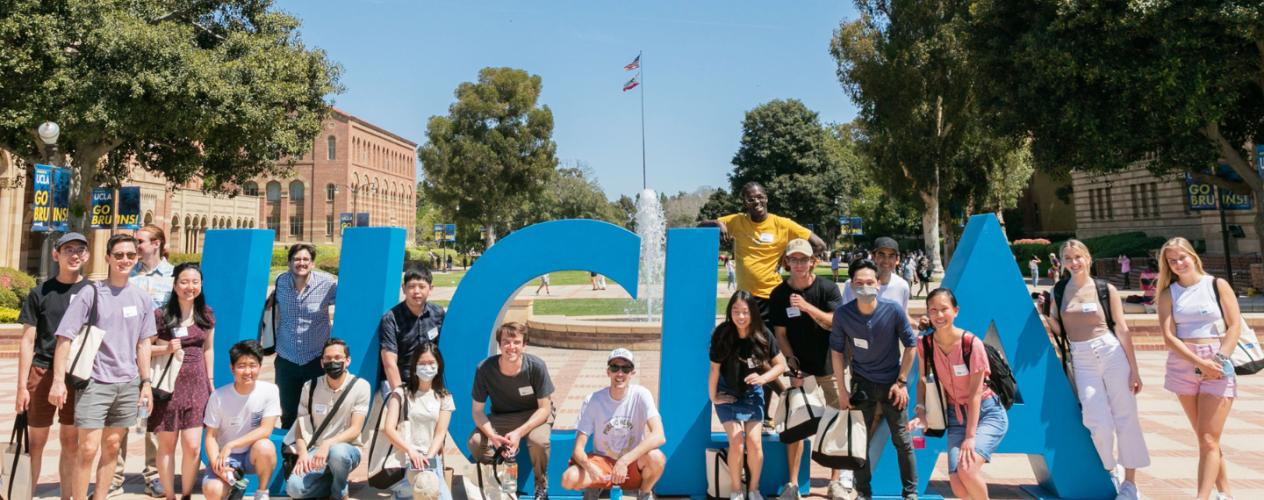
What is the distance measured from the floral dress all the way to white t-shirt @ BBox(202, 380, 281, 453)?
118 millimetres

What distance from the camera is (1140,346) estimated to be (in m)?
10.9

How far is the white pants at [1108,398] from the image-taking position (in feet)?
13.5

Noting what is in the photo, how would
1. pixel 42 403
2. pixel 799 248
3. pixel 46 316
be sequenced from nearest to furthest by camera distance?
pixel 46 316, pixel 42 403, pixel 799 248

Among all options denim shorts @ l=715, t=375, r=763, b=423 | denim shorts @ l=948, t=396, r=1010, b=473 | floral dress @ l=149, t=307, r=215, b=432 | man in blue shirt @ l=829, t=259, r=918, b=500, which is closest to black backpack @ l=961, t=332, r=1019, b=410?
denim shorts @ l=948, t=396, r=1010, b=473

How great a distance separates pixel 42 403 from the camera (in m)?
4.13

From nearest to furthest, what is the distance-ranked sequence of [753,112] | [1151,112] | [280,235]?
1. [1151,112]
2. [753,112]
3. [280,235]

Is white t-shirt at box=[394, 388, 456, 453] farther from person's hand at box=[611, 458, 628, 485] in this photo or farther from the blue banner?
the blue banner

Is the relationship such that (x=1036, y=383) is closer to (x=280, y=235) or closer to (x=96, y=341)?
(x=96, y=341)

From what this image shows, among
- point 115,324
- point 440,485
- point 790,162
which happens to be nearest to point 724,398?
point 440,485

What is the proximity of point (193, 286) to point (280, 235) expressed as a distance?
6437cm

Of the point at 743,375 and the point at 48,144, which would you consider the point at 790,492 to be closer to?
the point at 743,375

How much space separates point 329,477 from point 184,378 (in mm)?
1155

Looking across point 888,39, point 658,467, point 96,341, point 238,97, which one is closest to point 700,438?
point 658,467

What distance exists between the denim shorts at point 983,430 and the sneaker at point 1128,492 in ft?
3.53
